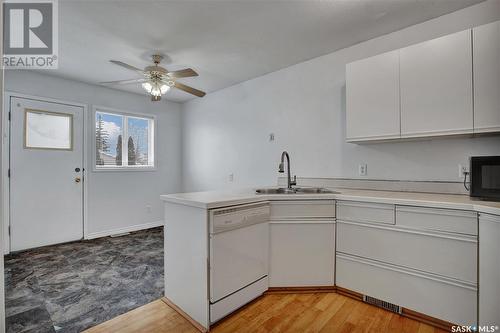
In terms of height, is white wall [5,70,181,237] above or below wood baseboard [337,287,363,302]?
above

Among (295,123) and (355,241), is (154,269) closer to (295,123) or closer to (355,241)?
(355,241)

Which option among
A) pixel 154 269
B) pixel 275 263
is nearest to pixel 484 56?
pixel 275 263

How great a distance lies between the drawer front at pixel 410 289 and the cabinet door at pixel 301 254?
13 cm

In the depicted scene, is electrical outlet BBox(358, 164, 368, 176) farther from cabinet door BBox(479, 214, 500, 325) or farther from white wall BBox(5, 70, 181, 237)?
white wall BBox(5, 70, 181, 237)

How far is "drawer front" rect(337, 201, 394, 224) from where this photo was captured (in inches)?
72.4

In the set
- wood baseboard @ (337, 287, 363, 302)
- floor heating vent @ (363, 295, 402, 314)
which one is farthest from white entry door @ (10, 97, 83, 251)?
floor heating vent @ (363, 295, 402, 314)

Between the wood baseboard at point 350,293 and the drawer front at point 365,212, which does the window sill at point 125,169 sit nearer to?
the drawer front at point 365,212

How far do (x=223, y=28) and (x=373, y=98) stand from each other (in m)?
1.53

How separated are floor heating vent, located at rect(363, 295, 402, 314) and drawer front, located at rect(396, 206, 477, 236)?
64 cm

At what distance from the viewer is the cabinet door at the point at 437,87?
181 centimetres

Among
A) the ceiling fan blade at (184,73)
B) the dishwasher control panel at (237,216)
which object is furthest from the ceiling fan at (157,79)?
the dishwasher control panel at (237,216)

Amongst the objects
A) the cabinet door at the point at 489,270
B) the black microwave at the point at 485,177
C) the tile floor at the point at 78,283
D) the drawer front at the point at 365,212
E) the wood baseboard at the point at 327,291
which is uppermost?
the black microwave at the point at 485,177

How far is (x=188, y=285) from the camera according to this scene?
5.88ft

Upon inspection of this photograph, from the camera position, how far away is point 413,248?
1.74 metres
